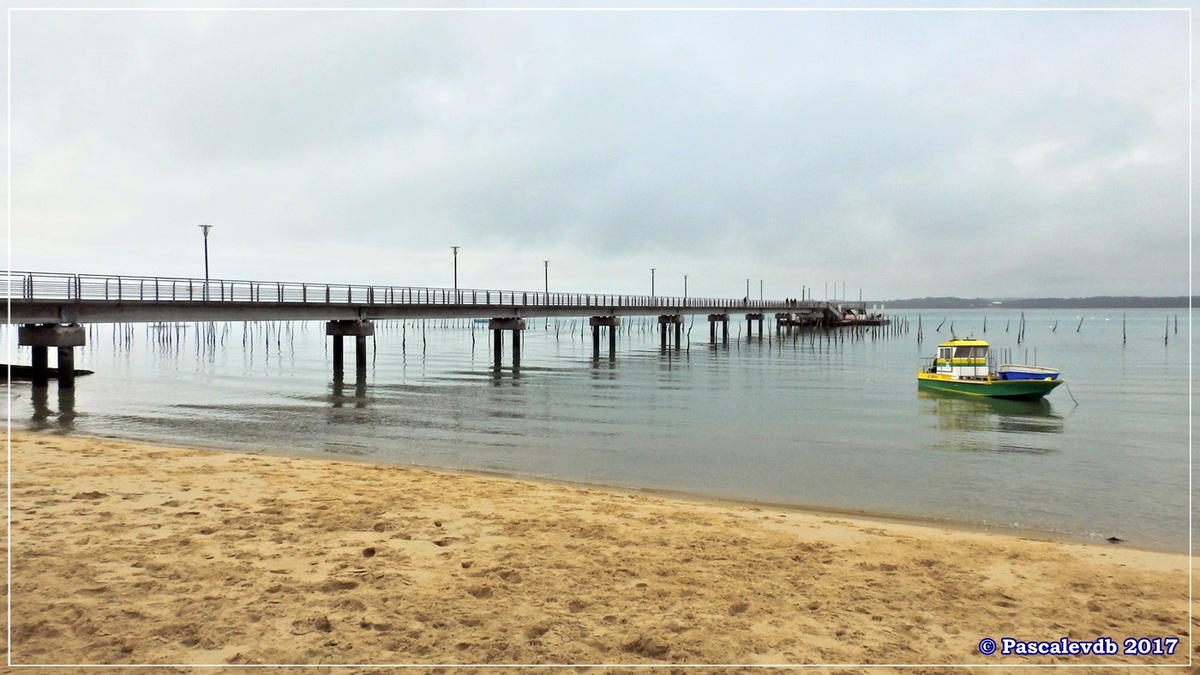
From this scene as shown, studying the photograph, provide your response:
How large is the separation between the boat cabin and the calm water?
6.98 feet

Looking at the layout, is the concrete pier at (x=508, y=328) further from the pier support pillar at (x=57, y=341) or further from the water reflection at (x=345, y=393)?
the pier support pillar at (x=57, y=341)

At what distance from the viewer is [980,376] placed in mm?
33250

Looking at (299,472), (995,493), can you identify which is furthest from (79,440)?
Answer: (995,493)

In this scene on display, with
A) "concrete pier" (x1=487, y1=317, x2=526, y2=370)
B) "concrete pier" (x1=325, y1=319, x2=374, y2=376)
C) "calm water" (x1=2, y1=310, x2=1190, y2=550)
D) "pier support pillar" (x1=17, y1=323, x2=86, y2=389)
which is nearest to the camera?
"calm water" (x1=2, y1=310, x2=1190, y2=550)

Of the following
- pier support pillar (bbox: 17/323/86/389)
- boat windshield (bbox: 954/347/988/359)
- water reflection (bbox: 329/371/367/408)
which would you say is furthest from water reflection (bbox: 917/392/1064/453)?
pier support pillar (bbox: 17/323/86/389)

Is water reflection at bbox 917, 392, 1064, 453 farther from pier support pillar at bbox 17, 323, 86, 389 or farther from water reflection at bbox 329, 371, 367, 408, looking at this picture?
pier support pillar at bbox 17, 323, 86, 389

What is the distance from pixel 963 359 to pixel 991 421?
894 centimetres

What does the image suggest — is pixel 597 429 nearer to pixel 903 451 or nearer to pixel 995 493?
pixel 903 451

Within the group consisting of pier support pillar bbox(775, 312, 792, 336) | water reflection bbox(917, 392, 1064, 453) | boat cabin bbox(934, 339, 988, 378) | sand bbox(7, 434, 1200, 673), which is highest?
pier support pillar bbox(775, 312, 792, 336)

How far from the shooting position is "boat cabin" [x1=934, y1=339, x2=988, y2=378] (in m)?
33.7

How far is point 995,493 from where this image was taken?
14.4 metres

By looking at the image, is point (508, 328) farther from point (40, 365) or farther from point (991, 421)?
point (991, 421)

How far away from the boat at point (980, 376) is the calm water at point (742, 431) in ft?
3.90

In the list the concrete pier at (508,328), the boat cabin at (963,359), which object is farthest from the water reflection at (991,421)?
the concrete pier at (508,328)
